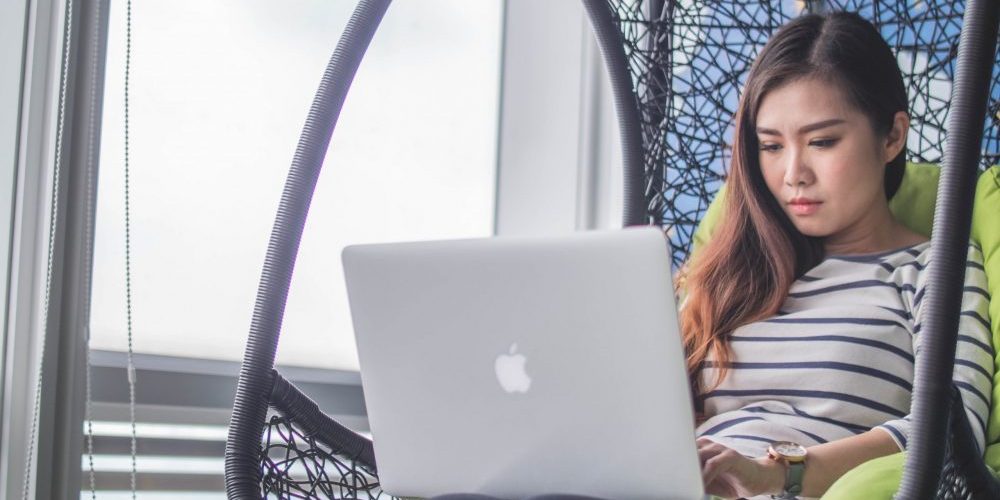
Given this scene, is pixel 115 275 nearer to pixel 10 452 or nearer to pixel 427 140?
pixel 10 452

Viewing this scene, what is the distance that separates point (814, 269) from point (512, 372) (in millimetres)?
714

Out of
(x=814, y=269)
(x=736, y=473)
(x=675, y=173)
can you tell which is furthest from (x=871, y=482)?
(x=675, y=173)

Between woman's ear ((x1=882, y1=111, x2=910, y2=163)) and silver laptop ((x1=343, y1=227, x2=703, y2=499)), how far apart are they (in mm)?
755

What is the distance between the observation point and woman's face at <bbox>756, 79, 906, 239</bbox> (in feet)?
4.75

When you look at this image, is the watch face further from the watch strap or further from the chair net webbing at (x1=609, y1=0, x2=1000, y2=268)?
the chair net webbing at (x1=609, y1=0, x2=1000, y2=268)

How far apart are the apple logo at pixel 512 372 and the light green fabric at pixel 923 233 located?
327mm

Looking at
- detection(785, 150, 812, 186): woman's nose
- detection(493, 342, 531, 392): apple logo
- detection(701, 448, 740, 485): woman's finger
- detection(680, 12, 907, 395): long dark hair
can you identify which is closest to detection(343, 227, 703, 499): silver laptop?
detection(493, 342, 531, 392): apple logo

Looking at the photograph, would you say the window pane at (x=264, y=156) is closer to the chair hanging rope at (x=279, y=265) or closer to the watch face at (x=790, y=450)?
the chair hanging rope at (x=279, y=265)

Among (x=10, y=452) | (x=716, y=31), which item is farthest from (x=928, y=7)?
(x=10, y=452)

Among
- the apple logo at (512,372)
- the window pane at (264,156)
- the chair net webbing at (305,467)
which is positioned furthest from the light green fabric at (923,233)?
the window pane at (264,156)

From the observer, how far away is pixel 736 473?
110 cm

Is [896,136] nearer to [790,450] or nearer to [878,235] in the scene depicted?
[878,235]

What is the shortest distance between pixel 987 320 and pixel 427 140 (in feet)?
4.49

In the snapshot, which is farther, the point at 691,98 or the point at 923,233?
the point at 691,98
